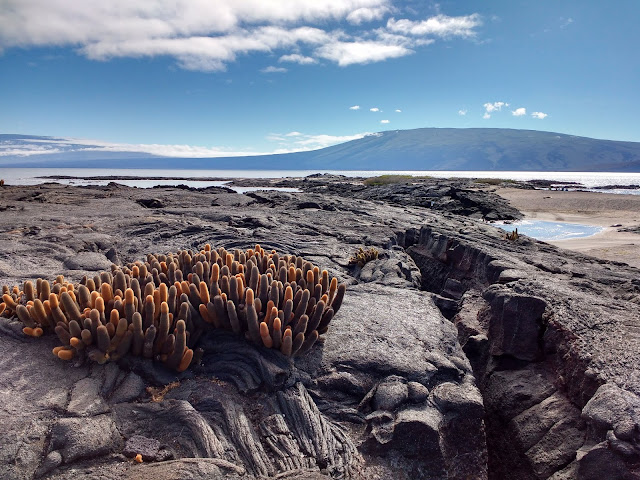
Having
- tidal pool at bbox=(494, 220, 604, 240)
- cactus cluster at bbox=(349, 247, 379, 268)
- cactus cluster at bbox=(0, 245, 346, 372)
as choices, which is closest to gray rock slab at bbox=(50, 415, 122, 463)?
cactus cluster at bbox=(0, 245, 346, 372)

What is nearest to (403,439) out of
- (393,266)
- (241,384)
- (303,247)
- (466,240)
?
(241,384)

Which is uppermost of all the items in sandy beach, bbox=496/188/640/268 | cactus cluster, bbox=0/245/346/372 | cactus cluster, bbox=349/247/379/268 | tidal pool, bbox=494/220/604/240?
cactus cluster, bbox=0/245/346/372

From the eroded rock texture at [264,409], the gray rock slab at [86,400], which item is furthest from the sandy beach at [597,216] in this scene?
the gray rock slab at [86,400]

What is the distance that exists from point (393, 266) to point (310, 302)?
3.30 meters

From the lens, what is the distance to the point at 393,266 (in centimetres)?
736

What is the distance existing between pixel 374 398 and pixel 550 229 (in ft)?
57.5

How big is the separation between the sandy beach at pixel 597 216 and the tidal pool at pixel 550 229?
23.1 inches

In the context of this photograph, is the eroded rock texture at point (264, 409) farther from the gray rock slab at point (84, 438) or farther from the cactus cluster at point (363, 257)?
the cactus cluster at point (363, 257)

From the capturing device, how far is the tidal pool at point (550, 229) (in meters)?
16.5

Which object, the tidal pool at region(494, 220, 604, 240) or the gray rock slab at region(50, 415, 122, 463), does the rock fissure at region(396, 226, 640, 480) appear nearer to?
the gray rock slab at region(50, 415, 122, 463)

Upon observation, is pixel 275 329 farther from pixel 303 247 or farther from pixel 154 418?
pixel 303 247

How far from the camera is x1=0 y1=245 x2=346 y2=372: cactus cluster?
342cm

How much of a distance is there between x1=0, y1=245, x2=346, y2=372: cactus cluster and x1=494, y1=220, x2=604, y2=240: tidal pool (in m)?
14.1

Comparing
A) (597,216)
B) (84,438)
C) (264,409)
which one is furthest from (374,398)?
(597,216)
